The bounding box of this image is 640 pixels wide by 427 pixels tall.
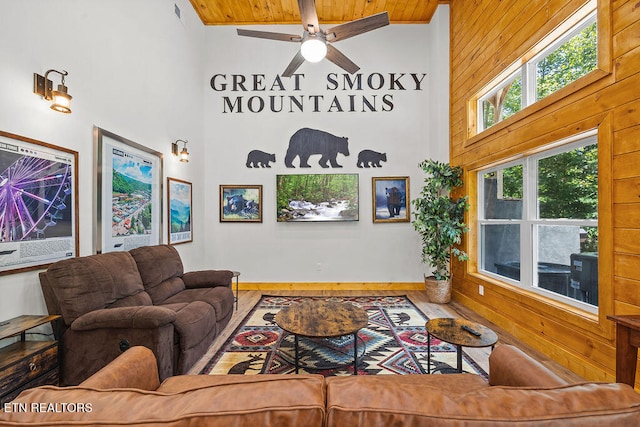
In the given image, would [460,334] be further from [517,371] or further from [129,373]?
[129,373]

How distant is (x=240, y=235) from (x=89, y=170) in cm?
282

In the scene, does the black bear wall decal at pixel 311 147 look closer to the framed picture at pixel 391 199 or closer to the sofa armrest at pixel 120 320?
the framed picture at pixel 391 199

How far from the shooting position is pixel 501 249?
12.4 feet

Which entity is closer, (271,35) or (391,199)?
(271,35)

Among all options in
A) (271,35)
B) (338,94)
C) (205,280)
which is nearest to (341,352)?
(205,280)

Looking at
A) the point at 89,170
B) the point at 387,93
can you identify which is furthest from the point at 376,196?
the point at 89,170

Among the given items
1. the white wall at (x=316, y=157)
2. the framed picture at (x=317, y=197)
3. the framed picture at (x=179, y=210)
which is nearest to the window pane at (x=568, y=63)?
the white wall at (x=316, y=157)

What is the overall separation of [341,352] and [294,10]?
5.20 meters

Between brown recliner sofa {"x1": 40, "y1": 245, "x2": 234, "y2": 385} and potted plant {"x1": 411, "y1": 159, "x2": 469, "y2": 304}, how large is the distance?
3.20 metres

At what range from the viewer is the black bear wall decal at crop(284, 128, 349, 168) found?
17.4 ft

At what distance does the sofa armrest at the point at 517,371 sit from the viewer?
1190mm

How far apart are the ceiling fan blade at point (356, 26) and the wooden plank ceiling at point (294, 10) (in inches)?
100.0

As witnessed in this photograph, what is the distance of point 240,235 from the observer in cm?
536

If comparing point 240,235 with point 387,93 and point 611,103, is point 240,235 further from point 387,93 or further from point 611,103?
point 611,103
